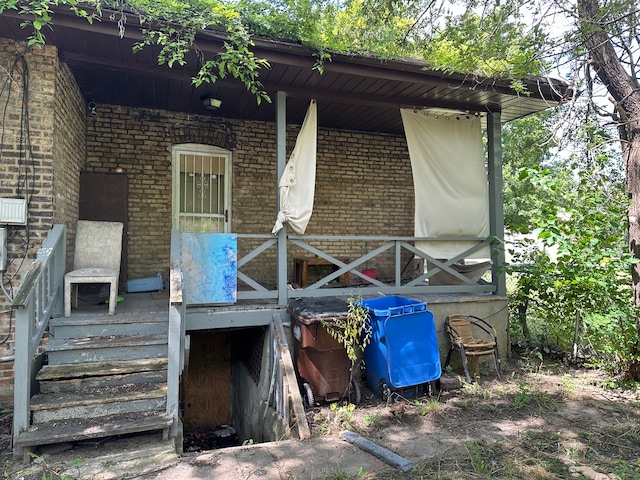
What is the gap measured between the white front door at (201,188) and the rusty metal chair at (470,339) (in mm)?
4030

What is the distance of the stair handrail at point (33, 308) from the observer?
10.6 ft

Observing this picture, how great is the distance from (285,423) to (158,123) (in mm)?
5130

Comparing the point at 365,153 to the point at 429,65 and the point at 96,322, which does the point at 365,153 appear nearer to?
the point at 429,65

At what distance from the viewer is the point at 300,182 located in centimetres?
551

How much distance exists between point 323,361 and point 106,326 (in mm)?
2252

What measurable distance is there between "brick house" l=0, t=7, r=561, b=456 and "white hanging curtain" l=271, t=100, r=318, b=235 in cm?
18

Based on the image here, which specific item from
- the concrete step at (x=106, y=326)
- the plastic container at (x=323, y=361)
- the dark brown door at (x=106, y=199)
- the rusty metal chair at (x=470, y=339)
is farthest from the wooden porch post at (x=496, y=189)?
the dark brown door at (x=106, y=199)

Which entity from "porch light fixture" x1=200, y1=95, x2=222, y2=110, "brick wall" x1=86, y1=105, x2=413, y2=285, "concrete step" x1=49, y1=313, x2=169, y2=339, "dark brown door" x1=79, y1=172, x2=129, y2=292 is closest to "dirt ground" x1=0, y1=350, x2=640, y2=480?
"concrete step" x1=49, y1=313, x2=169, y2=339

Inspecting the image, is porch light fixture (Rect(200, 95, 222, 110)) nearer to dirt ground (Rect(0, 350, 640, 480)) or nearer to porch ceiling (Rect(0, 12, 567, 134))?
porch ceiling (Rect(0, 12, 567, 134))

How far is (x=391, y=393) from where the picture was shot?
4.43 meters

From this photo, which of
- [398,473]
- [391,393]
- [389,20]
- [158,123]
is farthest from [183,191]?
[398,473]

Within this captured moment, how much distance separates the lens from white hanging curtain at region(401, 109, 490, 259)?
→ 6.17 metres

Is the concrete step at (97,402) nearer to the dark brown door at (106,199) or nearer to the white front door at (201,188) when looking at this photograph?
the dark brown door at (106,199)

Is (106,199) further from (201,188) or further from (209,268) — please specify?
(209,268)
